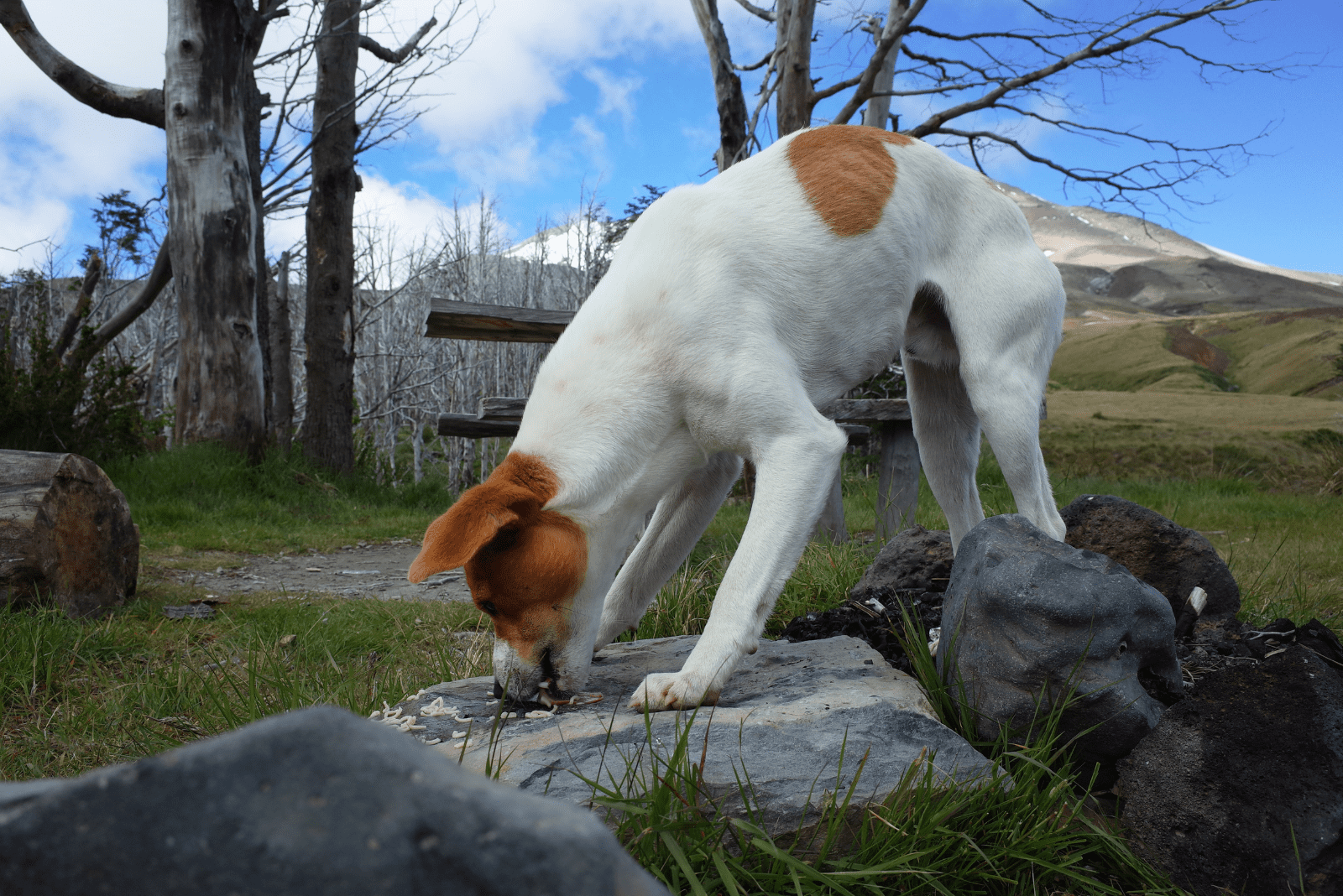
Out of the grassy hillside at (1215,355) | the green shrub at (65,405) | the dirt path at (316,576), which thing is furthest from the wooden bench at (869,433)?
the grassy hillside at (1215,355)

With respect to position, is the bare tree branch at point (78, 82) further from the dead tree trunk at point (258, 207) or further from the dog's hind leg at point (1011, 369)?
the dog's hind leg at point (1011, 369)

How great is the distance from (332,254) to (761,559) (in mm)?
8494

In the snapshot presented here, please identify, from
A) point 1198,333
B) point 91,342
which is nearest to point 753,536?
point 91,342

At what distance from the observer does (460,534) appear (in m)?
1.95

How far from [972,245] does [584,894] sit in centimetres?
274

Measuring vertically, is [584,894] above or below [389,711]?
above

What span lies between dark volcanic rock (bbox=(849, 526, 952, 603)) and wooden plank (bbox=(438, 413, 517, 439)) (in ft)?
Result: 8.09

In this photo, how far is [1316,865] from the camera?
172cm

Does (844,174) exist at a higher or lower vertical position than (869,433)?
higher

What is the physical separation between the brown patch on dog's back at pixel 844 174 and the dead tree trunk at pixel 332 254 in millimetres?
7698

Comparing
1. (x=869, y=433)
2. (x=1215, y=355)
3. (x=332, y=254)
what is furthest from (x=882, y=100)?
(x=1215, y=355)

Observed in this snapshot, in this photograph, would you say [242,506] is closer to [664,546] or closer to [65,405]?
[65,405]

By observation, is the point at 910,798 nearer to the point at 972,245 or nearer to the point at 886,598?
the point at 886,598

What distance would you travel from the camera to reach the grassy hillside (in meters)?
14.6
